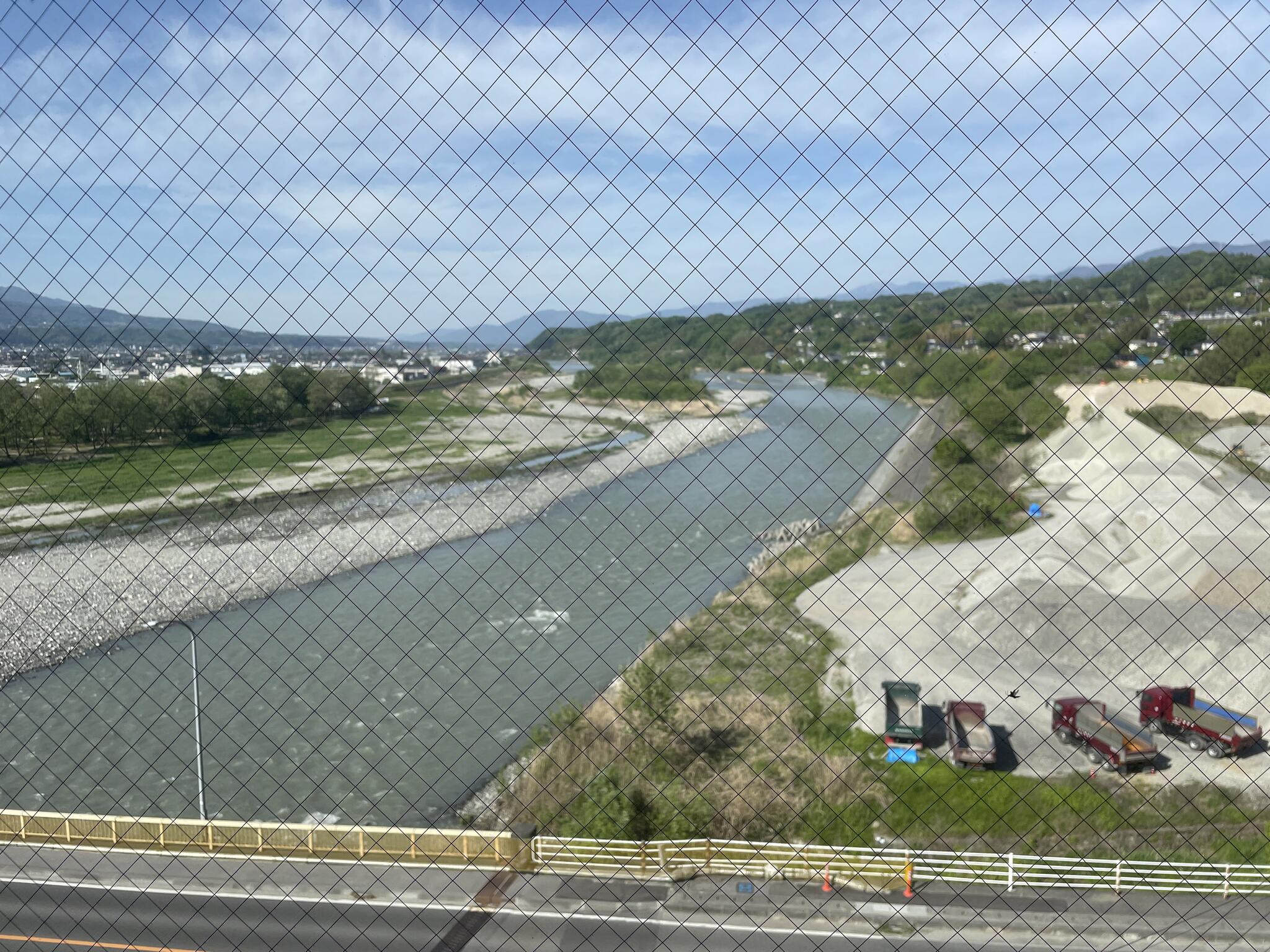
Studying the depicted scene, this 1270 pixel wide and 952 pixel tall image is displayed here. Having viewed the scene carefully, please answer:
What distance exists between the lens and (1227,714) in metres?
6.35

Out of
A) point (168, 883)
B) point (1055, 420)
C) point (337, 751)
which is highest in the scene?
point (1055, 420)

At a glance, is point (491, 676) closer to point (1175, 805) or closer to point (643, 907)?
point (643, 907)

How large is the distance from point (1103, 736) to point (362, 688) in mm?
6105

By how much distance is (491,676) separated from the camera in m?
9.26

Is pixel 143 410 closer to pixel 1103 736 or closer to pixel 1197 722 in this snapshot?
pixel 1103 736

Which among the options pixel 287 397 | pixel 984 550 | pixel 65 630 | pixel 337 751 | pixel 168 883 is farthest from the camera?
pixel 984 550

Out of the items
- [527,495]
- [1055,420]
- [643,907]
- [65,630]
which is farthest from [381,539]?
[643,907]

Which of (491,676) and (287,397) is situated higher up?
(287,397)

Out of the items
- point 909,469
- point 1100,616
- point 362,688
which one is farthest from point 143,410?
point 909,469

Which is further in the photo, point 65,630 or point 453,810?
point 65,630

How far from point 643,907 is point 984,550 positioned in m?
8.38

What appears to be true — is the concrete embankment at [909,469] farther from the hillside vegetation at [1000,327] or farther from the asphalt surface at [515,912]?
the asphalt surface at [515,912]

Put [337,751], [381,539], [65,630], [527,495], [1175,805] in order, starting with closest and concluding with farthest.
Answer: [1175,805]
[337,751]
[65,630]
[381,539]
[527,495]

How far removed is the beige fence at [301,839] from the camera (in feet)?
15.1
